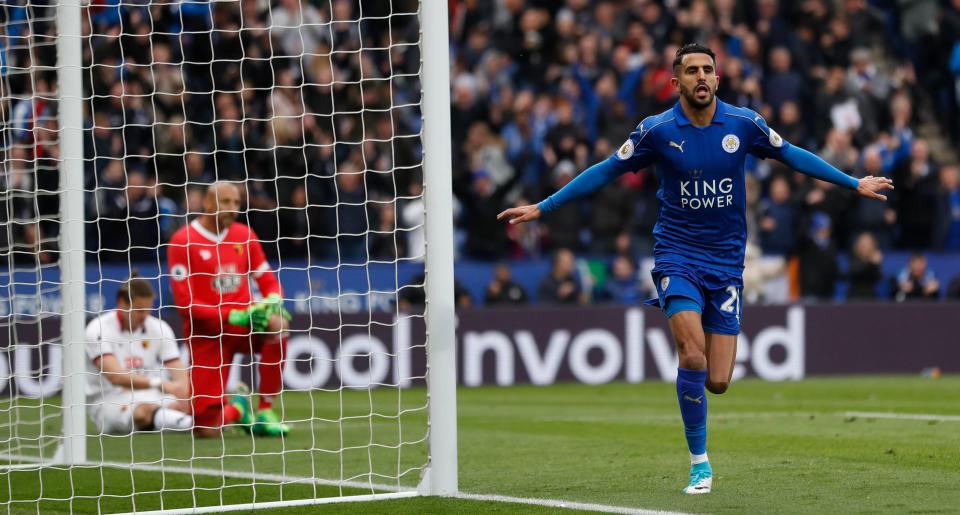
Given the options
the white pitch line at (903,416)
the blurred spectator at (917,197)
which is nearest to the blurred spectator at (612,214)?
the blurred spectator at (917,197)

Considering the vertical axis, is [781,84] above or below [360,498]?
above

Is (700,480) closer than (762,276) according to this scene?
Yes

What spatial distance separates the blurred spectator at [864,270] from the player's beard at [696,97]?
11.8 meters

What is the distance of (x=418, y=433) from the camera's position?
11953mm

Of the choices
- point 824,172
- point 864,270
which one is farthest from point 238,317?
point 864,270

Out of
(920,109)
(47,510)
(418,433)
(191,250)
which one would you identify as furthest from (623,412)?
(920,109)

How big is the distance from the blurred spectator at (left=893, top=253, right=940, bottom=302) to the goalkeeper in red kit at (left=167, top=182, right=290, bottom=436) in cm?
995

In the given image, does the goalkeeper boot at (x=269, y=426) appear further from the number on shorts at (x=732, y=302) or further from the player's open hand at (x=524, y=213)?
the number on shorts at (x=732, y=302)

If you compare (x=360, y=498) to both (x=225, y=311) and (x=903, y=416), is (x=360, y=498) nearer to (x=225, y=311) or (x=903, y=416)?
(x=225, y=311)

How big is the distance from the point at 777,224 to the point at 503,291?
3706 mm

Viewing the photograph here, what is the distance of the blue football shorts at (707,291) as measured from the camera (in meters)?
7.76

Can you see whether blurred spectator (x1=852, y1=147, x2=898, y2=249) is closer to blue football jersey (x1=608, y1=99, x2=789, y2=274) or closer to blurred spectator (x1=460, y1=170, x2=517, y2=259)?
blurred spectator (x1=460, y1=170, x2=517, y2=259)

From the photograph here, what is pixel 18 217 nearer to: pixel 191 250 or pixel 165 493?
pixel 191 250

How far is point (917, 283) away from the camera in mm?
19016
